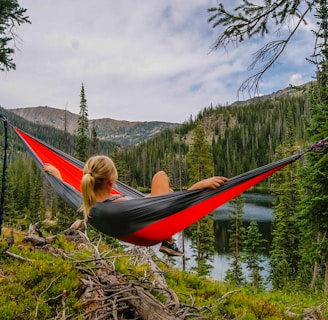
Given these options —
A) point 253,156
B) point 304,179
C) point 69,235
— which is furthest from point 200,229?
point 253,156

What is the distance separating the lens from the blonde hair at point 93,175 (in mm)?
2252

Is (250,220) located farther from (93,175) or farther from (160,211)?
(93,175)

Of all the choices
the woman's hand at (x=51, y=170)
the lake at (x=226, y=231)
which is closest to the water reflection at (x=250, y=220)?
the lake at (x=226, y=231)

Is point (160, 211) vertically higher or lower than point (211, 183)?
lower

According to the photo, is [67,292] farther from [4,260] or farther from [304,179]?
[304,179]

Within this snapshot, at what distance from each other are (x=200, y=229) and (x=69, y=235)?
13.2m

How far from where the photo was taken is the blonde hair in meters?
2.25

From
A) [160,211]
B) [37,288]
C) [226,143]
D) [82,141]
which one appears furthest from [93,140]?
[226,143]

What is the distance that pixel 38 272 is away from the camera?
2.53 meters

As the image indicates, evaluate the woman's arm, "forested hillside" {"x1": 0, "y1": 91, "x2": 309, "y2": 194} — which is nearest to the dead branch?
the woman's arm

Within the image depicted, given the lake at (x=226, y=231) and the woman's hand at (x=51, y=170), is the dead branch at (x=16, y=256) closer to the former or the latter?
the woman's hand at (x=51, y=170)

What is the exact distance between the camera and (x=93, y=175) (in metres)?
2.28

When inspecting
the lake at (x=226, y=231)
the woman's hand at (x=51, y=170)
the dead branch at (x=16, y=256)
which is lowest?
the lake at (x=226, y=231)

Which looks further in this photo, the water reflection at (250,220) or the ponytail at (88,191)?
the water reflection at (250,220)
